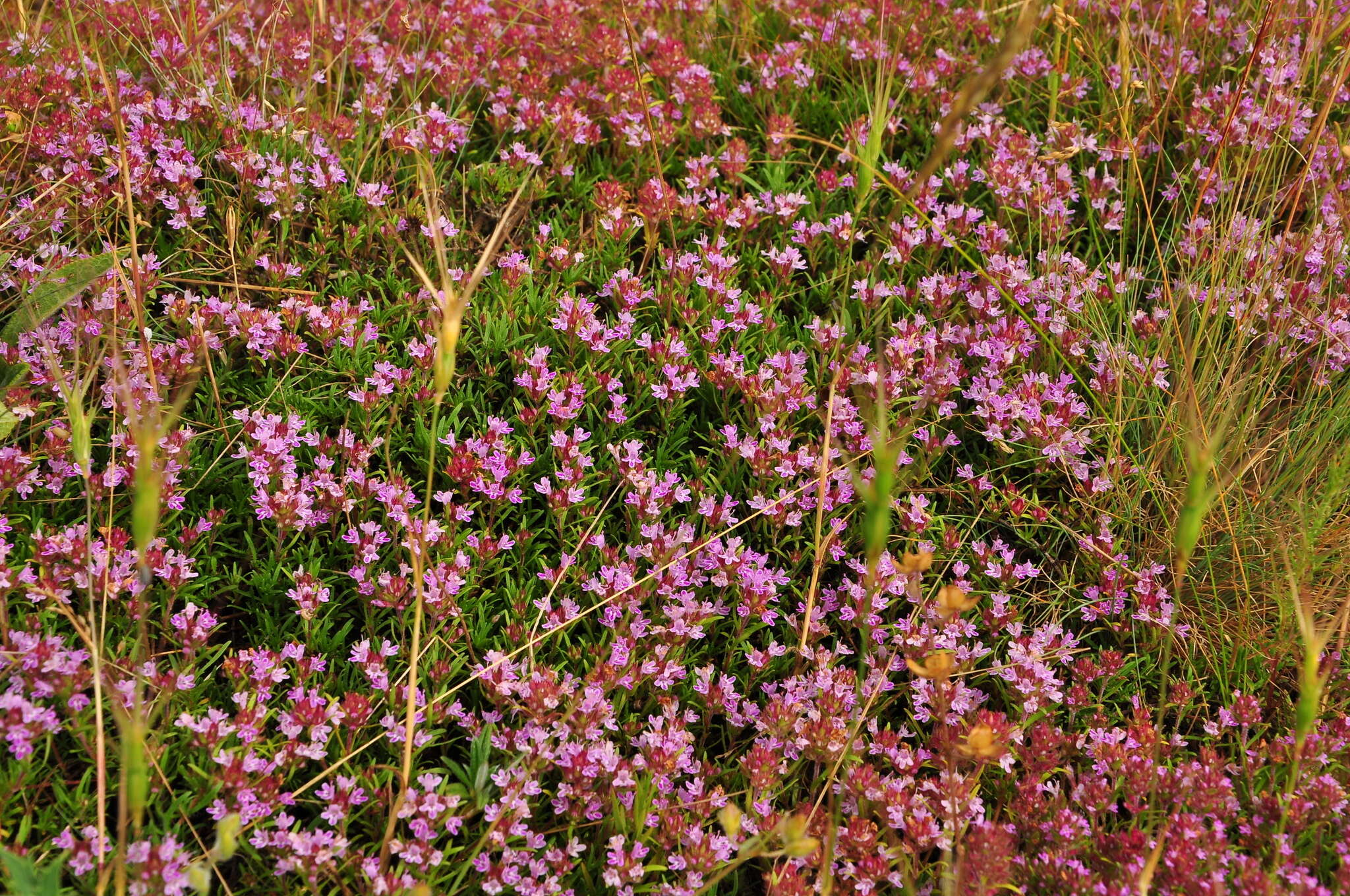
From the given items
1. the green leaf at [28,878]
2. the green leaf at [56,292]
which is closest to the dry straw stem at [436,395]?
the green leaf at [28,878]

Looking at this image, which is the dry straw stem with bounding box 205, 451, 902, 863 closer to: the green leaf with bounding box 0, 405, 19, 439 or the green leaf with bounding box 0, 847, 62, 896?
the green leaf with bounding box 0, 847, 62, 896

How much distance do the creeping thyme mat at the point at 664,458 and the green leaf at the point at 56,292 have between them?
1 centimetres

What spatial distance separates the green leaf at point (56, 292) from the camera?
3.44 meters

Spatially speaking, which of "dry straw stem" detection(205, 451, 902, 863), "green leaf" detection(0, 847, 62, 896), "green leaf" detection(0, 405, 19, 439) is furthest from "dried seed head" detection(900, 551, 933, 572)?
"green leaf" detection(0, 405, 19, 439)

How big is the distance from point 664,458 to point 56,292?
1950 mm

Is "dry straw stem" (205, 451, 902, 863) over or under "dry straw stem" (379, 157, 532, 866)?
under

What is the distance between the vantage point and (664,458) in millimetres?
3648

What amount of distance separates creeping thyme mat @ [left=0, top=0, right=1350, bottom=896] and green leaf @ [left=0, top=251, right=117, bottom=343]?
0.01m

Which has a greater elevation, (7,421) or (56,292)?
(56,292)

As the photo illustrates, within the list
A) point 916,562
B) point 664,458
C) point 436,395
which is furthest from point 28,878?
point 664,458

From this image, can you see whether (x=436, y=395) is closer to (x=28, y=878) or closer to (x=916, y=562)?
(x=916, y=562)

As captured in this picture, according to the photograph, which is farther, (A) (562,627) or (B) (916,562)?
(A) (562,627)

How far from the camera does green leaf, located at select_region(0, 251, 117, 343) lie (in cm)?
344

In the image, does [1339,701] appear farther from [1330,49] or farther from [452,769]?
[1330,49]
